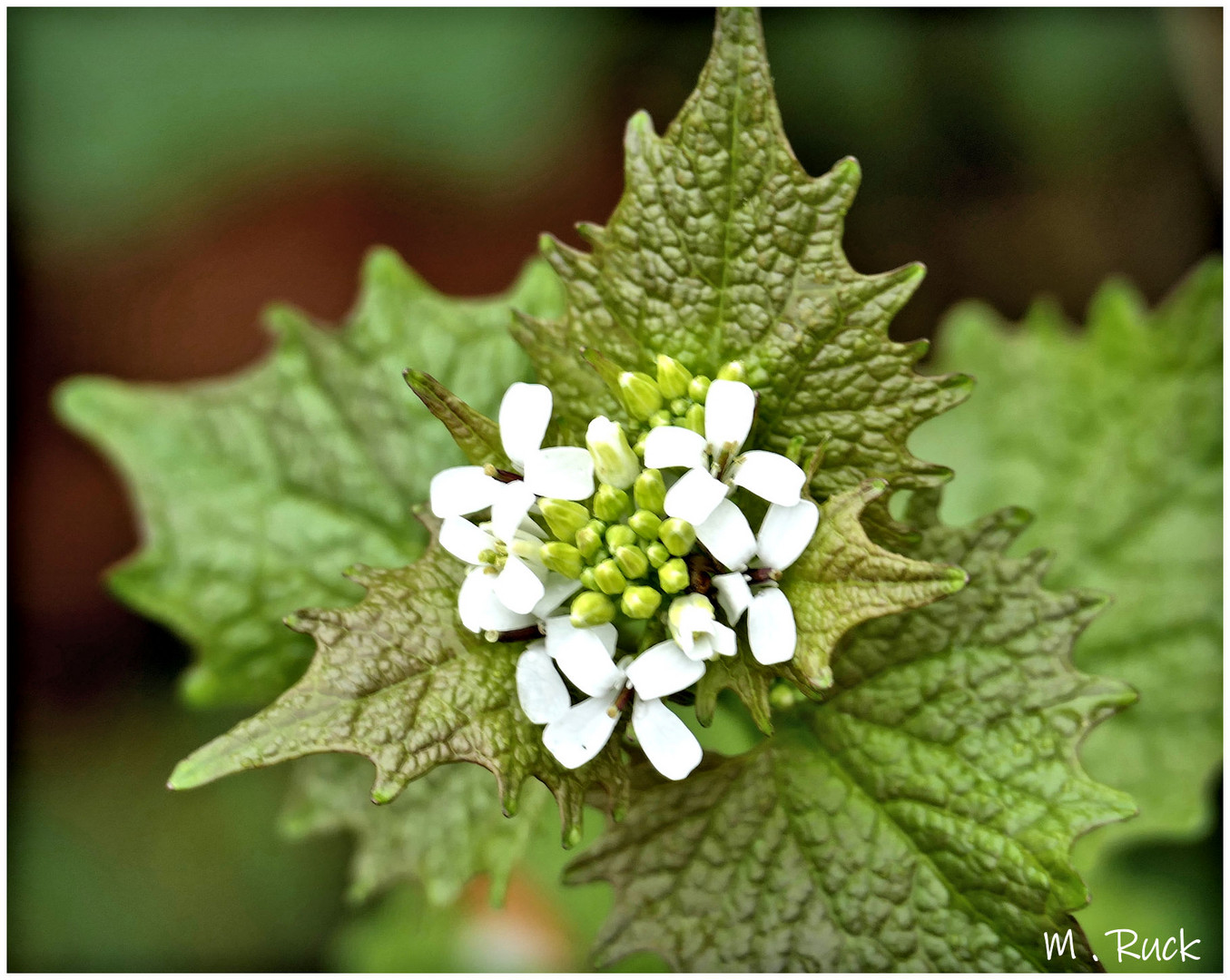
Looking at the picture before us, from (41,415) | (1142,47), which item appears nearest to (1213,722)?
(1142,47)

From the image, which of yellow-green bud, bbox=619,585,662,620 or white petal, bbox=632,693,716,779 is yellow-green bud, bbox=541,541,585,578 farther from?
white petal, bbox=632,693,716,779

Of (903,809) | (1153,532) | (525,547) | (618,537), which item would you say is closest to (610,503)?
(618,537)

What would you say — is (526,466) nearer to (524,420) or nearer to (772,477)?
(524,420)

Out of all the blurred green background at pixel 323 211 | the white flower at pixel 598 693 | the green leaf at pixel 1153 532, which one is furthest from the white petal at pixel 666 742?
the blurred green background at pixel 323 211

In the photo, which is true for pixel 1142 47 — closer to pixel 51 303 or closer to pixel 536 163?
pixel 536 163

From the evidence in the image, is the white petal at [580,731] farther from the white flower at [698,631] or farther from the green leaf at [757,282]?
the green leaf at [757,282]

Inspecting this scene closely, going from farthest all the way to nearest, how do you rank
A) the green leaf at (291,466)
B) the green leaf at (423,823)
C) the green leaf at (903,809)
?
the green leaf at (291,466)
the green leaf at (423,823)
the green leaf at (903,809)
